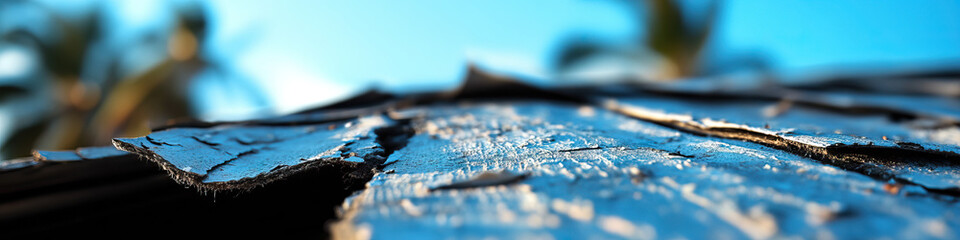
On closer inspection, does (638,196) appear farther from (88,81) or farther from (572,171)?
(88,81)

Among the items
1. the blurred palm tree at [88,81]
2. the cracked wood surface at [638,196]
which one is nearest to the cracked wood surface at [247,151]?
A: the cracked wood surface at [638,196]

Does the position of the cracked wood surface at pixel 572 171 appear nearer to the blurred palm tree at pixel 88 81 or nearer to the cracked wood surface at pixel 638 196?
the cracked wood surface at pixel 638 196

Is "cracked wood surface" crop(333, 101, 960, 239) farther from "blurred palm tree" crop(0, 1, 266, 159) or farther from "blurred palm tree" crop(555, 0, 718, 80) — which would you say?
"blurred palm tree" crop(0, 1, 266, 159)

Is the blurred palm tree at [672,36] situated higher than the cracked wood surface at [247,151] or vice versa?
the blurred palm tree at [672,36]

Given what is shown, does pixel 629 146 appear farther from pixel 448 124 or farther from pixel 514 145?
pixel 448 124

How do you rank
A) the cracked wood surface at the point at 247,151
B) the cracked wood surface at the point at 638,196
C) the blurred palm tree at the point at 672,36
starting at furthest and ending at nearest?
the blurred palm tree at the point at 672,36
the cracked wood surface at the point at 247,151
the cracked wood surface at the point at 638,196

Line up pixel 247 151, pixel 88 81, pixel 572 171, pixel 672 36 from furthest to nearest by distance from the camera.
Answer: pixel 88 81
pixel 672 36
pixel 247 151
pixel 572 171

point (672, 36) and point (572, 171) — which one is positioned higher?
point (672, 36)

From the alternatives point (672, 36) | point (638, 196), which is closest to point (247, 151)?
point (638, 196)

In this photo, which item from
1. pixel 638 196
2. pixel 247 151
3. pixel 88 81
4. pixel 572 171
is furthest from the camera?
pixel 88 81

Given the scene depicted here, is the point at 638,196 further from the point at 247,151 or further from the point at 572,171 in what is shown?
the point at 247,151

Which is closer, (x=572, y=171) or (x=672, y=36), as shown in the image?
(x=572, y=171)
